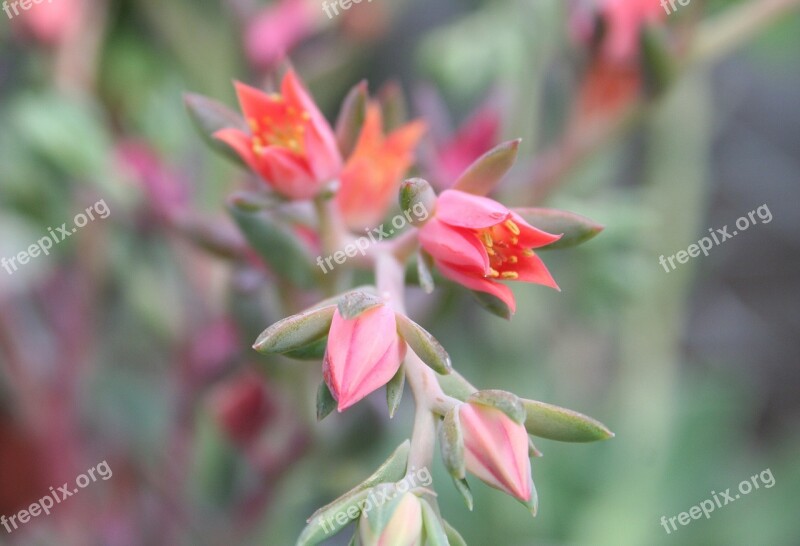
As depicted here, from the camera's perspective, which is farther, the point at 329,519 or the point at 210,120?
the point at 210,120

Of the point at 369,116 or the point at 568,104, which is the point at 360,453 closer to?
the point at 369,116

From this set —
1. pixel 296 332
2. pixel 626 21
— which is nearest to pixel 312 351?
pixel 296 332

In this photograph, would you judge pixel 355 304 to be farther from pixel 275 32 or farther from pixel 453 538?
pixel 275 32

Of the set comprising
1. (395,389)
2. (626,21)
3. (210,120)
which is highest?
(210,120)

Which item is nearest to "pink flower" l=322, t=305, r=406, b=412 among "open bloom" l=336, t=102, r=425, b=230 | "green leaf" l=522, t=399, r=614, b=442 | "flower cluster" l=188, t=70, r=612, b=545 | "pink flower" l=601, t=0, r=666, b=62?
"flower cluster" l=188, t=70, r=612, b=545

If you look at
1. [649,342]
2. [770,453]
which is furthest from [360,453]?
[770,453]

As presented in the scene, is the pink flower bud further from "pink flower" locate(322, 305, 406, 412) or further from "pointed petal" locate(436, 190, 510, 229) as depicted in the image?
"pointed petal" locate(436, 190, 510, 229)

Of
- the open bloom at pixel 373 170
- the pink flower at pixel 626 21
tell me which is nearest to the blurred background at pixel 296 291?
the pink flower at pixel 626 21
